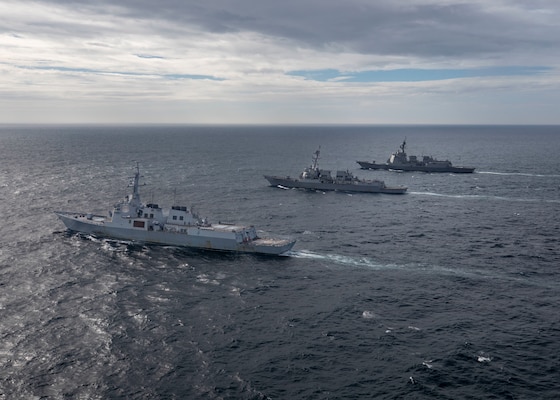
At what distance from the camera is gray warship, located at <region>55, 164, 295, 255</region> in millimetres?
90062

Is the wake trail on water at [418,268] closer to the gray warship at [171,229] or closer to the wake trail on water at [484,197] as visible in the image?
the gray warship at [171,229]

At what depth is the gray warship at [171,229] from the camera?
9006 centimetres

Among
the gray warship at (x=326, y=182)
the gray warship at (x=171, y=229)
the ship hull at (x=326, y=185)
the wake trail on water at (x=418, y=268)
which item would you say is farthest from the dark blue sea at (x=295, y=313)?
the gray warship at (x=326, y=182)

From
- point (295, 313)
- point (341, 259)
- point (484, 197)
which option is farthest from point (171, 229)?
point (484, 197)

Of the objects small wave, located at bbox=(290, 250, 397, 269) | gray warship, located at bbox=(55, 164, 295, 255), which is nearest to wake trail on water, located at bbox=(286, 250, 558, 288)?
small wave, located at bbox=(290, 250, 397, 269)

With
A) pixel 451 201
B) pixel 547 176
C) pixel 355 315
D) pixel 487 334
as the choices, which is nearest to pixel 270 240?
pixel 355 315

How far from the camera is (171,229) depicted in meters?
94.4

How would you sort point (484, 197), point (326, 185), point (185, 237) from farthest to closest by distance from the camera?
1. point (326, 185)
2. point (484, 197)
3. point (185, 237)

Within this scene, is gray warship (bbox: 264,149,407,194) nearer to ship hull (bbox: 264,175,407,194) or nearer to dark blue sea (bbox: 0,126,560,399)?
ship hull (bbox: 264,175,407,194)

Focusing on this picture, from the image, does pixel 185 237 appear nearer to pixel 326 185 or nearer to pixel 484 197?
pixel 326 185

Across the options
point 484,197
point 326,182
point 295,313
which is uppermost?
point 326,182

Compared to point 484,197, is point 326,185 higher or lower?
higher

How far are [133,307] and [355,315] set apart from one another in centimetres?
3013

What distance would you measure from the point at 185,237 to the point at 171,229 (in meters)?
3.68
